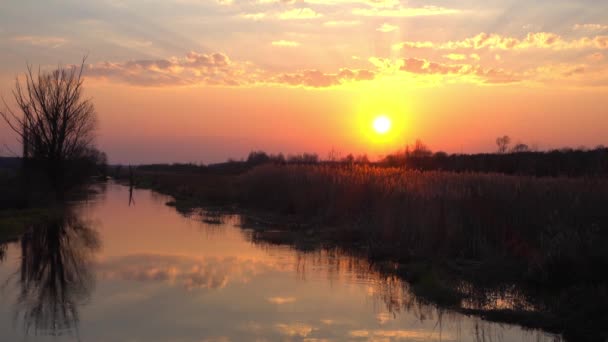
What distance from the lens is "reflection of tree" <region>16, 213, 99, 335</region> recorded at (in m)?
9.74

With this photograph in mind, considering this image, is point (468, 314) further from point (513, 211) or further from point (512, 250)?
point (513, 211)

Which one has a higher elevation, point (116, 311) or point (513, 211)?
point (513, 211)

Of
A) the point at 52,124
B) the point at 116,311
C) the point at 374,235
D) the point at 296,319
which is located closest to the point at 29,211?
the point at 52,124

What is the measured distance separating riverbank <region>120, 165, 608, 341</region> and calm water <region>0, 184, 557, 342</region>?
0.71 meters

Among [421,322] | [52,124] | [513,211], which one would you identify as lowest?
[421,322]

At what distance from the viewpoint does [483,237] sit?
1509 centimetres

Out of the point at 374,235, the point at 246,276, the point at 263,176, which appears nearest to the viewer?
the point at 246,276

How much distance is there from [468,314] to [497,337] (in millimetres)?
1239

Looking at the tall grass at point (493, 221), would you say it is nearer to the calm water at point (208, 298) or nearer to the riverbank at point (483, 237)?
the riverbank at point (483, 237)

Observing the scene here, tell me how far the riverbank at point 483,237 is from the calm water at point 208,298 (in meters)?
0.71

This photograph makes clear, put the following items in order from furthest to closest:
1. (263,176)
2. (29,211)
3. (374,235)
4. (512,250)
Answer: (263,176) → (29,211) → (374,235) → (512,250)

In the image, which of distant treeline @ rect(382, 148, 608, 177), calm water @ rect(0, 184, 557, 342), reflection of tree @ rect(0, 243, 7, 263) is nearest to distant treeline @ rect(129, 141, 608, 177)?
distant treeline @ rect(382, 148, 608, 177)

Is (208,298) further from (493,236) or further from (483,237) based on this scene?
(493,236)

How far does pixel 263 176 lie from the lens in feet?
117
